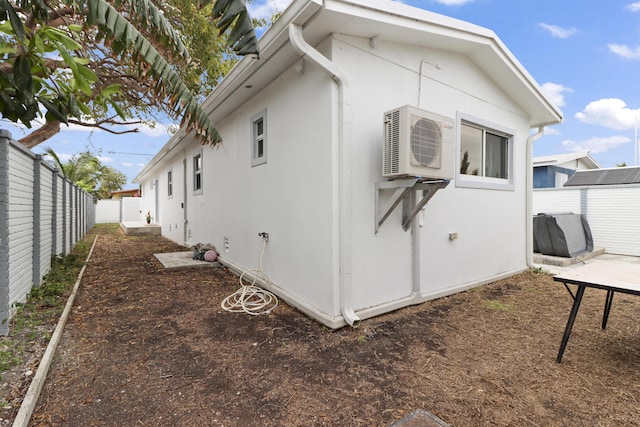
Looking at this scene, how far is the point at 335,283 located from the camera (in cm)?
355

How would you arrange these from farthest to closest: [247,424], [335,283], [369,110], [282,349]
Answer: [369,110], [335,283], [282,349], [247,424]

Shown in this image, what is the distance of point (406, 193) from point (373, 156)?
2.23ft

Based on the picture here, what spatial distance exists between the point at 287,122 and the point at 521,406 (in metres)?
4.04

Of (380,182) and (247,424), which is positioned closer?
(247,424)

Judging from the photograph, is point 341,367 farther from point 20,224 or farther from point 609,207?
point 609,207

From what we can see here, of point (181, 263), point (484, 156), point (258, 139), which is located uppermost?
point (258, 139)

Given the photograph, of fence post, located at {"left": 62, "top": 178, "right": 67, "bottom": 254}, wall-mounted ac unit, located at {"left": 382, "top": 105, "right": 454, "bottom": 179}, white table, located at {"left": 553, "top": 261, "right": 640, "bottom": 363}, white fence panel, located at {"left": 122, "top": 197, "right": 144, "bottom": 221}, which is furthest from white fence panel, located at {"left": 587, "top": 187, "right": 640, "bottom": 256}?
white fence panel, located at {"left": 122, "top": 197, "right": 144, "bottom": 221}

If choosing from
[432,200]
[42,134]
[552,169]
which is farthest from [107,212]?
[552,169]

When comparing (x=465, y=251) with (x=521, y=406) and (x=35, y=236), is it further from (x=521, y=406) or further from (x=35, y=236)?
(x=35, y=236)

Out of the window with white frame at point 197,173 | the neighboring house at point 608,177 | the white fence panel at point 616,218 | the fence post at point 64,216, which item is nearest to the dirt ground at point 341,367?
the fence post at point 64,216

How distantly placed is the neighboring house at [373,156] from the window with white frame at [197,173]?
2419 millimetres

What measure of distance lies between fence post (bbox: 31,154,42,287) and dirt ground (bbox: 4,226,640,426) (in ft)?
3.01

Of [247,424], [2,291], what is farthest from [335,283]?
[2,291]

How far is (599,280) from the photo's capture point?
2582 mm
